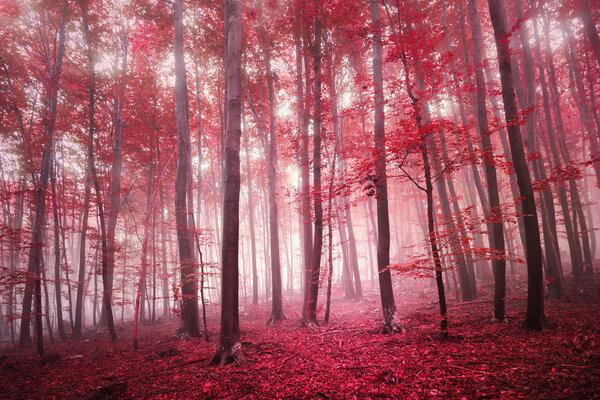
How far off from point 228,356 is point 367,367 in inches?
114

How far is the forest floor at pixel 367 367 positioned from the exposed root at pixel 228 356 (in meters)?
0.16

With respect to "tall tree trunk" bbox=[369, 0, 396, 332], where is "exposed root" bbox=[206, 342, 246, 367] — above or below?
below

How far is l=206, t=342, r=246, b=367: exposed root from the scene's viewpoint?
17.0 feet

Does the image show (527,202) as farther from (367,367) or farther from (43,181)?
(43,181)

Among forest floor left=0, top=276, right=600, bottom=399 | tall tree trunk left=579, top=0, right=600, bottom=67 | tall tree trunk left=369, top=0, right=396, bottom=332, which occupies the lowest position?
forest floor left=0, top=276, right=600, bottom=399

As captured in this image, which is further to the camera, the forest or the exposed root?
the exposed root

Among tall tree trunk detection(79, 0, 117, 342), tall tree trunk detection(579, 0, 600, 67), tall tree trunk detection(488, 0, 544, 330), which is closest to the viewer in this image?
tall tree trunk detection(488, 0, 544, 330)

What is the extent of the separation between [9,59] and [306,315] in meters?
15.7

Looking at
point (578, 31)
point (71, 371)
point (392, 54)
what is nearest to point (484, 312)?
point (392, 54)

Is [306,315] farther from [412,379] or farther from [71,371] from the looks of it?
[71,371]

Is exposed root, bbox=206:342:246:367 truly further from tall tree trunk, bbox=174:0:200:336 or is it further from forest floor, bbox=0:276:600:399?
tall tree trunk, bbox=174:0:200:336

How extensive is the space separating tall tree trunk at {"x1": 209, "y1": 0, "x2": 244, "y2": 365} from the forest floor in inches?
19.6

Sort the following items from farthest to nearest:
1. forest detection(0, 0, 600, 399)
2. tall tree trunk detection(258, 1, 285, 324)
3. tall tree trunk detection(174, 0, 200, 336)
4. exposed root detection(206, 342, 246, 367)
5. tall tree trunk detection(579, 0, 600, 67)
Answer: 1. tall tree trunk detection(258, 1, 285, 324)
2. tall tree trunk detection(174, 0, 200, 336)
3. tall tree trunk detection(579, 0, 600, 67)
4. exposed root detection(206, 342, 246, 367)
5. forest detection(0, 0, 600, 399)

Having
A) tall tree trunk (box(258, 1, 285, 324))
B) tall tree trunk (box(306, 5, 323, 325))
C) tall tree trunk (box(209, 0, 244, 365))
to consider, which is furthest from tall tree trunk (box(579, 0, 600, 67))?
tall tree trunk (box(258, 1, 285, 324))
